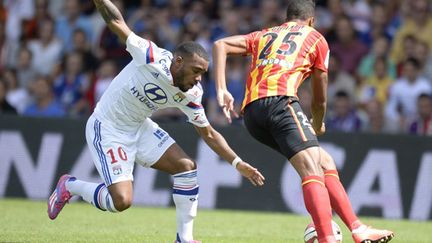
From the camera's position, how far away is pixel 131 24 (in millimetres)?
18125

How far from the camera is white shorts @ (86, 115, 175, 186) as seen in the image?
908 cm

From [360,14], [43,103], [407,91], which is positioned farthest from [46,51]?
[407,91]

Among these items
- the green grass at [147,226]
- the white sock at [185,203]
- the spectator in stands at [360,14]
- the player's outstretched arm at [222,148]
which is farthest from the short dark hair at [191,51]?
the spectator in stands at [360,14]

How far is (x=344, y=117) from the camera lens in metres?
15.4

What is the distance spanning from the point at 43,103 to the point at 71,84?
0.98 m

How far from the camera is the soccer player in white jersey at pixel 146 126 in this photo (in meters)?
8.74

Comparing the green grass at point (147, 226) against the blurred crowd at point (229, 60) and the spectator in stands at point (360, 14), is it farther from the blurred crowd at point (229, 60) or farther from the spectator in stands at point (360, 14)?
the spectator in stands at point (360, 14)

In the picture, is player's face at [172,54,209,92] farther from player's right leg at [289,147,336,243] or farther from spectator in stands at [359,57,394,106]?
spectator in stands at [359,57,394,106]

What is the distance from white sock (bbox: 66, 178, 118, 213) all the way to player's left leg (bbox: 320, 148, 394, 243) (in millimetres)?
2087

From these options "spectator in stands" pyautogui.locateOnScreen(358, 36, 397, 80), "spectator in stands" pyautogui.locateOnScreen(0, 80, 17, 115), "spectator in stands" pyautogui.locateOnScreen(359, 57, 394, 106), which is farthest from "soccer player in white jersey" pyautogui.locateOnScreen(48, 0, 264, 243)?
"spectator in stands" pyautogui.locateOnScreen(358, 36, 397, 80)

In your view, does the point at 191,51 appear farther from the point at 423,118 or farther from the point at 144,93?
the point at 423,118

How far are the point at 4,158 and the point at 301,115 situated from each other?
24.9ft

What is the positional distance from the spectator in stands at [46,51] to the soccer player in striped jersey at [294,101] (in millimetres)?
9638

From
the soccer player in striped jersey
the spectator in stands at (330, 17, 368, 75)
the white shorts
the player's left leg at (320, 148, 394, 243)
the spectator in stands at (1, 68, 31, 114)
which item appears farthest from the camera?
the spectator in stands at (1, 68, 31, 114)
